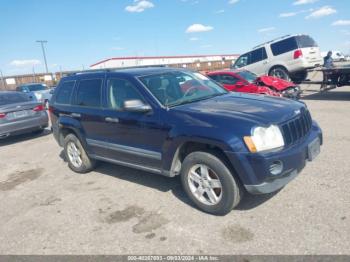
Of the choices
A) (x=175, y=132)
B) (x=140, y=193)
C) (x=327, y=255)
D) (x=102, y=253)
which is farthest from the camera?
(x=140, y=193)

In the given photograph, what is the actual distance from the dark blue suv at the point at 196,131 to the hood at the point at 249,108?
0.01 metres

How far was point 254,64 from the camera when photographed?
49.5 feet

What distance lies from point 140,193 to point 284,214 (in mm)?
2092

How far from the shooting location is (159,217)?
3820 millimetres

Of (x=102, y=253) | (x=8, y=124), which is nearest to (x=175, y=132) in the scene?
(x=102, y=253)

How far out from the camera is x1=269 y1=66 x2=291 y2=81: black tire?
14226mm

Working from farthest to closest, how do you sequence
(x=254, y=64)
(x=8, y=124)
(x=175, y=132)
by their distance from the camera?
1. (x=254, y=64)
2. (x=8, y=124)
3. (x=175, y=132)

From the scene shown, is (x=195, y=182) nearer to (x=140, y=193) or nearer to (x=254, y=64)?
(x=140, y=193)

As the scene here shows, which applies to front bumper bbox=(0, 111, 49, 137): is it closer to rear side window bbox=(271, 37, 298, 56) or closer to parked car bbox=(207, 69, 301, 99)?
parked car bbox=(207, 69, 301, 99)

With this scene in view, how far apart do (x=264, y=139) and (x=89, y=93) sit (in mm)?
3185

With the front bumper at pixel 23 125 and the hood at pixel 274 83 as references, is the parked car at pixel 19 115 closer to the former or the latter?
the front bumper at pixel 23 125

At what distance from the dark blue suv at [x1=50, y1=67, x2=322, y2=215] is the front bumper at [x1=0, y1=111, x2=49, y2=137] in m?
4.41

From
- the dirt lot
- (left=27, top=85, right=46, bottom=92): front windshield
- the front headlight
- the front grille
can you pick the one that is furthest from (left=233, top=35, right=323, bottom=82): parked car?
(left=27, top=85, right=46, bottom=92): front windshield

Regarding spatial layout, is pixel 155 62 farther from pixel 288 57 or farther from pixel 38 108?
pixel 38 108
